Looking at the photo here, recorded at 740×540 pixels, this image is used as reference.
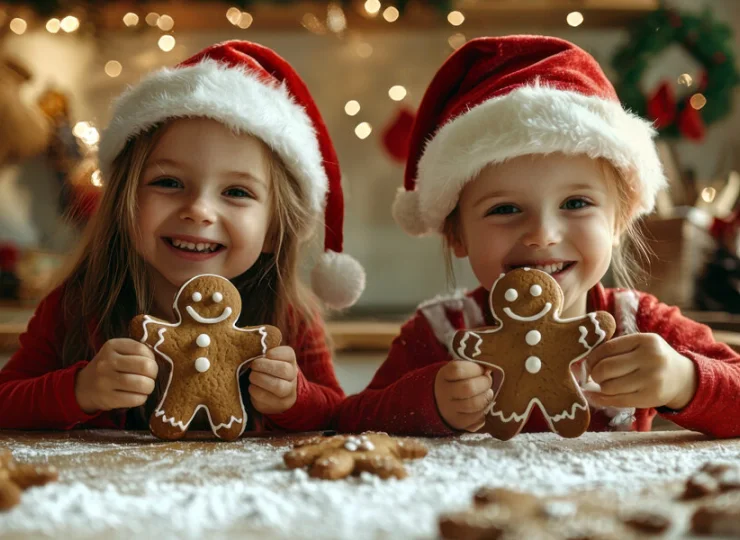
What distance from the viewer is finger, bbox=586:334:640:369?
92 centimetres

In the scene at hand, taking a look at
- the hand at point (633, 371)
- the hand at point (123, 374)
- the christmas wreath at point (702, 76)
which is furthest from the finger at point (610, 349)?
the christmas wreath at point (702, 76)

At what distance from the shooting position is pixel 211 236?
3.59ft

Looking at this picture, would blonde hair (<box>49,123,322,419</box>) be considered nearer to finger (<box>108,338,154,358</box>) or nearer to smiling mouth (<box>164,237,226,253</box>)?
smiling mouth (<box>164,237,226,253</box>)

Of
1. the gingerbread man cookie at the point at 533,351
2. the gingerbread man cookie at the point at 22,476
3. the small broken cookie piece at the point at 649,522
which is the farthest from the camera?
the gingerbread man cookie at the point at 533,351

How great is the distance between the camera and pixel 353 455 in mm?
755

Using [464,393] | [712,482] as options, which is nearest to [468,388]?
[464,393]

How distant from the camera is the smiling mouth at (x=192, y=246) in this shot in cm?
112

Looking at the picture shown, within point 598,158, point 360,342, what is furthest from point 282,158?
point 360,342

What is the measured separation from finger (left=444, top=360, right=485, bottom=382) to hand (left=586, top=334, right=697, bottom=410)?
0.15 meters

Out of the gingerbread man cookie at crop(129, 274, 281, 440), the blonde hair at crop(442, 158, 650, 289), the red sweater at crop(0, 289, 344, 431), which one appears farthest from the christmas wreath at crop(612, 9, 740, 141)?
the gingerbread man cookie at crop(129, 274, 281, 440)

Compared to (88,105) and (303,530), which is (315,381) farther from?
(88,105)

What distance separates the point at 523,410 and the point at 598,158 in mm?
409

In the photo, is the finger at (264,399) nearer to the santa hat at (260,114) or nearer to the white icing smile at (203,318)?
the white icing smile at (203,318)

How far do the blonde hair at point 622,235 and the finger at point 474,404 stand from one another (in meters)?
0.35
